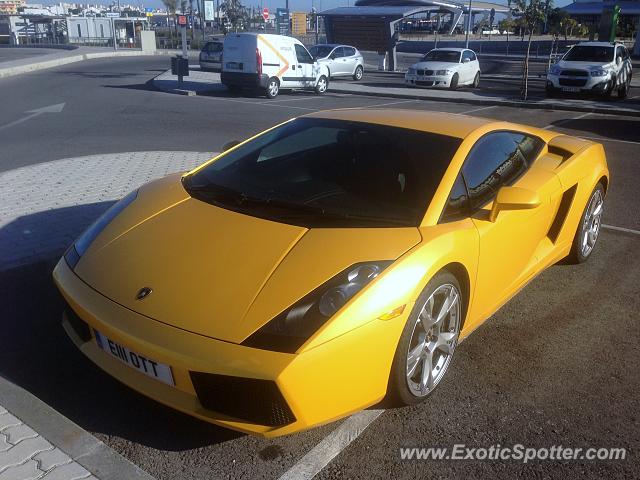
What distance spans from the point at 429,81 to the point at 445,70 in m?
0.66

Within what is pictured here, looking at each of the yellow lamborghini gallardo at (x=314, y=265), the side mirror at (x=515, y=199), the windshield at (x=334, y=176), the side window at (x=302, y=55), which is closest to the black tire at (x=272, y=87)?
the side window at (x=302, y=55)

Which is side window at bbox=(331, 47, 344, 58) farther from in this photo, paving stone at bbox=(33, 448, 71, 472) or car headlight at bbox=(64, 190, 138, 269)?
paving stone at bbox=(33, 448, 71, 472)

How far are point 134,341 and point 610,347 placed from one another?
2766 millimetres

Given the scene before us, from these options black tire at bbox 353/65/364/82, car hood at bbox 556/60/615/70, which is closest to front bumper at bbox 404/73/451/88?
car hood at bbox 556/60/615/70

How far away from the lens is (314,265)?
276cm

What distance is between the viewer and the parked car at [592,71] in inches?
681

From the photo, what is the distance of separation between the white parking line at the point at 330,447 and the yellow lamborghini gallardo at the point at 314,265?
0.20 m

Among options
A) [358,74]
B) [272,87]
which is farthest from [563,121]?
[358,74]

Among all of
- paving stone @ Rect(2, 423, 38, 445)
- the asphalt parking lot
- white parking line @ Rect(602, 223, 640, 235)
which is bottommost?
white parking line @ Rect(602, 223, 640, 235)

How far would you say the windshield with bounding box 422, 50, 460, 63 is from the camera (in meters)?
20.7

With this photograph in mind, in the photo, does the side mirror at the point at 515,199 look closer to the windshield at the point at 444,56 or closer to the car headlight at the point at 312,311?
the car headlight at the point at 312,311

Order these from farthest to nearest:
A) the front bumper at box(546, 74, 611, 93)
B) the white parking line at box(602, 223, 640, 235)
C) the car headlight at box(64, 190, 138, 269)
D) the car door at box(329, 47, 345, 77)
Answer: the car door at box(329, 47, 345, 77) < the front bumper at box(546, 74, 611, 93) < the white parking line at box(602, 223, 640, 235) < the car headlight at box(64, 190, 138, 269)

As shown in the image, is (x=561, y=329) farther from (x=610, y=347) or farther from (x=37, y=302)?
(x=37, y=302)

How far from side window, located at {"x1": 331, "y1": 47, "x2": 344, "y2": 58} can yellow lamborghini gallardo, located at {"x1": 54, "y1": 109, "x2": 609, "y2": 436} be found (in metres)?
21.0
